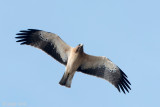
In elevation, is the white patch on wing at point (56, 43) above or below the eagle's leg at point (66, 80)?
above

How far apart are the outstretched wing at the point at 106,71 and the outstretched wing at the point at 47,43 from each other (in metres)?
0.90

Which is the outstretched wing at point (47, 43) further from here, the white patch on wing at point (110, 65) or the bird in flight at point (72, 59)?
the white patch on wing at point (110, 65)

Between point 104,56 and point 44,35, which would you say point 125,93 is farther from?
point 44,35

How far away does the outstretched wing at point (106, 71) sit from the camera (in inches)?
535

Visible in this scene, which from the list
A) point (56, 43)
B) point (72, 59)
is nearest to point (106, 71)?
point (72, 59)

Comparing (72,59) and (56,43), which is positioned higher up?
(56,43)

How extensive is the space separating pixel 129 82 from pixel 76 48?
2735 millimetres

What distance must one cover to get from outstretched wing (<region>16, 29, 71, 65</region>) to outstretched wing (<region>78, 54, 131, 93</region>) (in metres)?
0.90

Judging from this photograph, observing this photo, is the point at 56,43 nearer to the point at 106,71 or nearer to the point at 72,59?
the point at 72,59

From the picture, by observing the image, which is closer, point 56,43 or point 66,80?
point 66,80

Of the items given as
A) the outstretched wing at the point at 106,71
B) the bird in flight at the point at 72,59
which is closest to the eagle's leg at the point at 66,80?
the bird in flight at the point at 72,59

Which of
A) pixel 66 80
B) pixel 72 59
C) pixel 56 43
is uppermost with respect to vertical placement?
pixel 56 43

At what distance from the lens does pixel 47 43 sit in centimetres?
1348

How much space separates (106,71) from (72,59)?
1632mm
